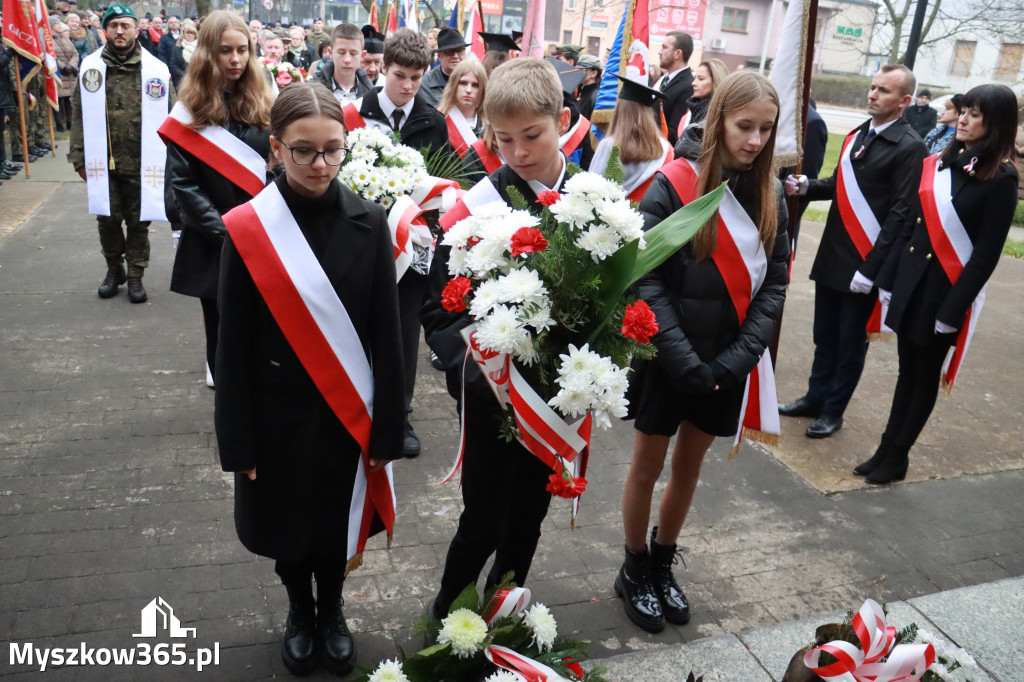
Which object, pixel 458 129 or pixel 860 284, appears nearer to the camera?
pixel 860 284

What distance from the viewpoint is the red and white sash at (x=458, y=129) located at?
5.63m

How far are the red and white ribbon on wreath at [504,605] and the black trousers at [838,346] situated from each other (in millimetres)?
3594

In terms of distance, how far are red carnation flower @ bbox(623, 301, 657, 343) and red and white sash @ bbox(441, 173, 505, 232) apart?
2.28 ft

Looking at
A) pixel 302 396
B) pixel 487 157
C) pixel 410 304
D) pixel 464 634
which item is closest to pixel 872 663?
pixel 464 634

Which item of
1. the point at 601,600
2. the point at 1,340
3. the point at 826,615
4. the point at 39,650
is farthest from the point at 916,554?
the point at 1,340

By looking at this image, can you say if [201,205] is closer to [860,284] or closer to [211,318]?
[211,318]

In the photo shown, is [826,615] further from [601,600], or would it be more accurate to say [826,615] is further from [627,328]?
[627,328]

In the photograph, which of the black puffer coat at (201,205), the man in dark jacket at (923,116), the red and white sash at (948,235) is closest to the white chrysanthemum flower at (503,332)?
the black puffer coat at (201,205)

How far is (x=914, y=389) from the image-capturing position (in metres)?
4.75

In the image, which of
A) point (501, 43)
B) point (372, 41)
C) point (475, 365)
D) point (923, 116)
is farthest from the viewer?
point (923, 116)

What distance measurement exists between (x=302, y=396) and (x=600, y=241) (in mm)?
1059

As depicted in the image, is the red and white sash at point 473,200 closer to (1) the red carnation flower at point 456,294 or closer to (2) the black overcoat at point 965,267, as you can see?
(1) the red carnation flower at point 456,294

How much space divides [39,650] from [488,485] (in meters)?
1.69

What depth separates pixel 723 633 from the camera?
330cm
